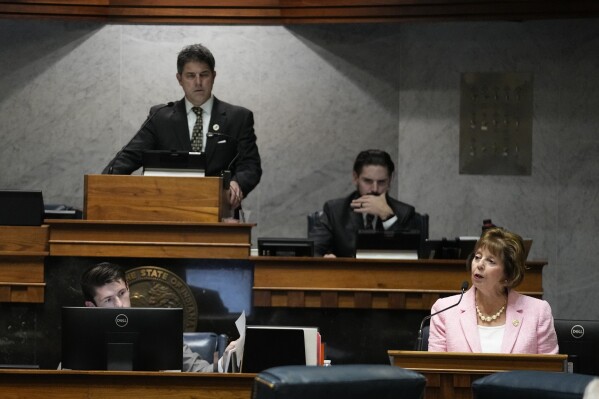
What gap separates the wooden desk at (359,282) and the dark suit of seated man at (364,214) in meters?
0.53

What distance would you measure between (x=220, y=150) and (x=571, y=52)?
3.35 m

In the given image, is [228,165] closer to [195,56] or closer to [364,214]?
[195,56]

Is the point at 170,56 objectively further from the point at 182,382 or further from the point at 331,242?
the point at 182,382

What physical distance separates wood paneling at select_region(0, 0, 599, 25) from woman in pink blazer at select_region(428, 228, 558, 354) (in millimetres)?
3870

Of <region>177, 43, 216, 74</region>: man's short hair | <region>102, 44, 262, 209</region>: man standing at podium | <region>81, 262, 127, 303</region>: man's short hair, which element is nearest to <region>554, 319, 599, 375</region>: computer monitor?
<region>81, 262, 127, 303</region>: man's short hair

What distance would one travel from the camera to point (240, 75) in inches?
376

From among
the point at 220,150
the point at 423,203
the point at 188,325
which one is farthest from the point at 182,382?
the point at 423,203

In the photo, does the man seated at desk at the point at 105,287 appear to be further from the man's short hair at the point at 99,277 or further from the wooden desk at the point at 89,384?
the wooden desk at the point at 89,384

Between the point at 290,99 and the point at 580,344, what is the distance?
4.59 meters

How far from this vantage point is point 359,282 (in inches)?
257

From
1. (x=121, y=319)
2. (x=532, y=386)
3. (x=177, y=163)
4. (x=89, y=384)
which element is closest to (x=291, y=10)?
(x=177, y=163)

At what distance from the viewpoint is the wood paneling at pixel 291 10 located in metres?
8.98

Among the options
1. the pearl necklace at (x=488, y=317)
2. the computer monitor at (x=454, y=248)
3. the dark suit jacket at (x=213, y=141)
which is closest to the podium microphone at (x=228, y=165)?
the dark suit jacket at (x=213, y=141)

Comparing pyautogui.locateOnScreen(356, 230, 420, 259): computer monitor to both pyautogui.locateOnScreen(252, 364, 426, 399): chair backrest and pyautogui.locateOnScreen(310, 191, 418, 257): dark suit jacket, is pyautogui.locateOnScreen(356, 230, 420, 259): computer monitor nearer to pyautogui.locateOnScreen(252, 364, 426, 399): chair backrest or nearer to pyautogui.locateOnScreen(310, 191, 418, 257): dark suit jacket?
pyautogui.locateOnScreen(310, 191, 418, 257): dark suit jacket
